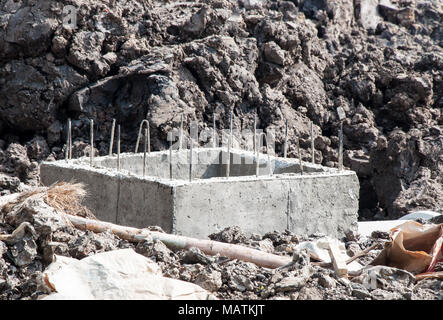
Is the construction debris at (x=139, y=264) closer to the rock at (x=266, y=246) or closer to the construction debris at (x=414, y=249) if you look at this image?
the construction debris at (x=414, y=249)

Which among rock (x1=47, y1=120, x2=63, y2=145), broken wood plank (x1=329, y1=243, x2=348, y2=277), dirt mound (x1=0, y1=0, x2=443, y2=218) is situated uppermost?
dirt mound (x1=0, y1=0, x2=443, y2=218)

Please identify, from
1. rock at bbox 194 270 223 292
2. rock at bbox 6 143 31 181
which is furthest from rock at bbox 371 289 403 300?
rock at bbox 6 143 31 181

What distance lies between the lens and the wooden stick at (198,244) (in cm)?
476

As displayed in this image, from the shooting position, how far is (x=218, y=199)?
6.09 m

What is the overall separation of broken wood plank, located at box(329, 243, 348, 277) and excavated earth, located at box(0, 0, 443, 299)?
5.80 m

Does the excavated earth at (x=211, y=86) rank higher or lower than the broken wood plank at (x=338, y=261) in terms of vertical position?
higher

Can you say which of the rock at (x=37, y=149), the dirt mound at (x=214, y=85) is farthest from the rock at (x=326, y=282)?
the rock at (x=37, y=149)

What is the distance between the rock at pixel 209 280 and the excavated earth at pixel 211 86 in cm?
660

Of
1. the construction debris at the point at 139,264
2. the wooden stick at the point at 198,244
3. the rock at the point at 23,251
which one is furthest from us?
the wooden stick at the point at 198,244

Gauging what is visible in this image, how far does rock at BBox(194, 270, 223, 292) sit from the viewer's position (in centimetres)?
418

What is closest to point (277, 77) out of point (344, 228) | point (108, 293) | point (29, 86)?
point (29, 86)

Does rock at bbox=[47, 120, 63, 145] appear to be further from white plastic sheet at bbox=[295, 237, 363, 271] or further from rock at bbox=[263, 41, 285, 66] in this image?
white plastic sheet at bbox=[295, 237, 363, 271]

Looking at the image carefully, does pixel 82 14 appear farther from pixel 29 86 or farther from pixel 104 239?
pixel 104 239
